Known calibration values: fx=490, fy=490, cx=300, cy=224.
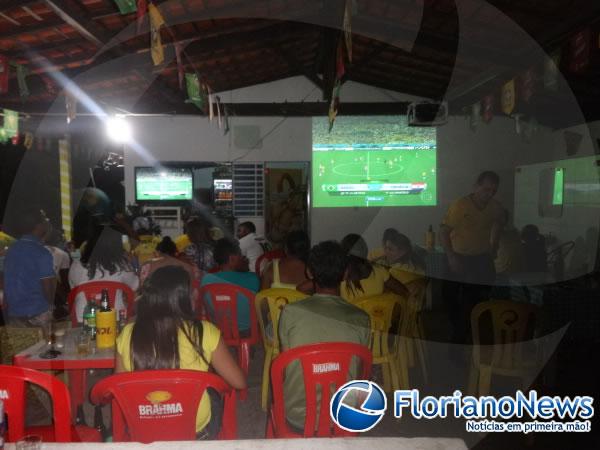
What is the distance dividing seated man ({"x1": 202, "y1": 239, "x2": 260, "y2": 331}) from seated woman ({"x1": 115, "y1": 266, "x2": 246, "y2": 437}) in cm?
163

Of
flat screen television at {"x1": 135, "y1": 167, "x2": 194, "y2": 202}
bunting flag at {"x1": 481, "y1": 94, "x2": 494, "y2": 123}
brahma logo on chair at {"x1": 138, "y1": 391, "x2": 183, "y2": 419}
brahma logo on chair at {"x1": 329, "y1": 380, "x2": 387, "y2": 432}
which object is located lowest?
brahma logo on chair at {"x1": 329, "y1": 380, "x2": 387, "y2": 432}

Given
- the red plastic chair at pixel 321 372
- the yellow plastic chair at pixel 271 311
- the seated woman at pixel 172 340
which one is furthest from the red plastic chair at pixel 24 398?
the yellow plastic chair at pixel 271 311

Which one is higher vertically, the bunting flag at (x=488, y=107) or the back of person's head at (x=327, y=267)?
the bunting flag at (x=488, y=107)

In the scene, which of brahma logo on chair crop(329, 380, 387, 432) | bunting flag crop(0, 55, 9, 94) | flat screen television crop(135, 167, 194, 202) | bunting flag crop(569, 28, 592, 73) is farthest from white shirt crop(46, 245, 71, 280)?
bunting flag crop(569, 28, 592, 73)

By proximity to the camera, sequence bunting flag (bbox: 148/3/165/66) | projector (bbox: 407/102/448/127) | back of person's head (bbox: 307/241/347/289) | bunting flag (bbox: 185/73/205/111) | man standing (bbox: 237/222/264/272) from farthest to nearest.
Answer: projector (bbox: 407/102/448/127), man standing (bbox: 237/222/264/272), bunting flag (bbox: 185/73/205/111), bunting flag (bbox: 148/3/165/66), back of person's head (bbox: 307/241/347/289)

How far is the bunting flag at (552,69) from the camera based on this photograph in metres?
4.67

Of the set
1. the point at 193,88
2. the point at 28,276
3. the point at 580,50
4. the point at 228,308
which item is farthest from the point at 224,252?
the point at 580,50

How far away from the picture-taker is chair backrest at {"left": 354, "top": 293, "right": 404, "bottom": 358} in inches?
122

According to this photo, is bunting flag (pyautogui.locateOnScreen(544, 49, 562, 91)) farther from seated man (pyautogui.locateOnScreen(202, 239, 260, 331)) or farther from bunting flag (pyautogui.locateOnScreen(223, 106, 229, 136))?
bunting flag (pyautogui.locateOnScreen(223, 106, 229, 136))

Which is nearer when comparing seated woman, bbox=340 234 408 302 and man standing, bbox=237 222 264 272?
seated woman, bbox=340 234 408 302

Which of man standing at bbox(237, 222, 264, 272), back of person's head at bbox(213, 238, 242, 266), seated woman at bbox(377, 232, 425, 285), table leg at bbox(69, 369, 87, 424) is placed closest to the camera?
table leg at bbox(69, 369, 87, 424)

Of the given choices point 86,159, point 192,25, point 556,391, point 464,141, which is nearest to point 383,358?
point 556,391

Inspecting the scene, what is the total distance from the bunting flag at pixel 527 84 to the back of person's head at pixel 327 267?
3928 millimetres

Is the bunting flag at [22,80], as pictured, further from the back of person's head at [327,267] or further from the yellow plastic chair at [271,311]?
the back of person's head at [327,267]
